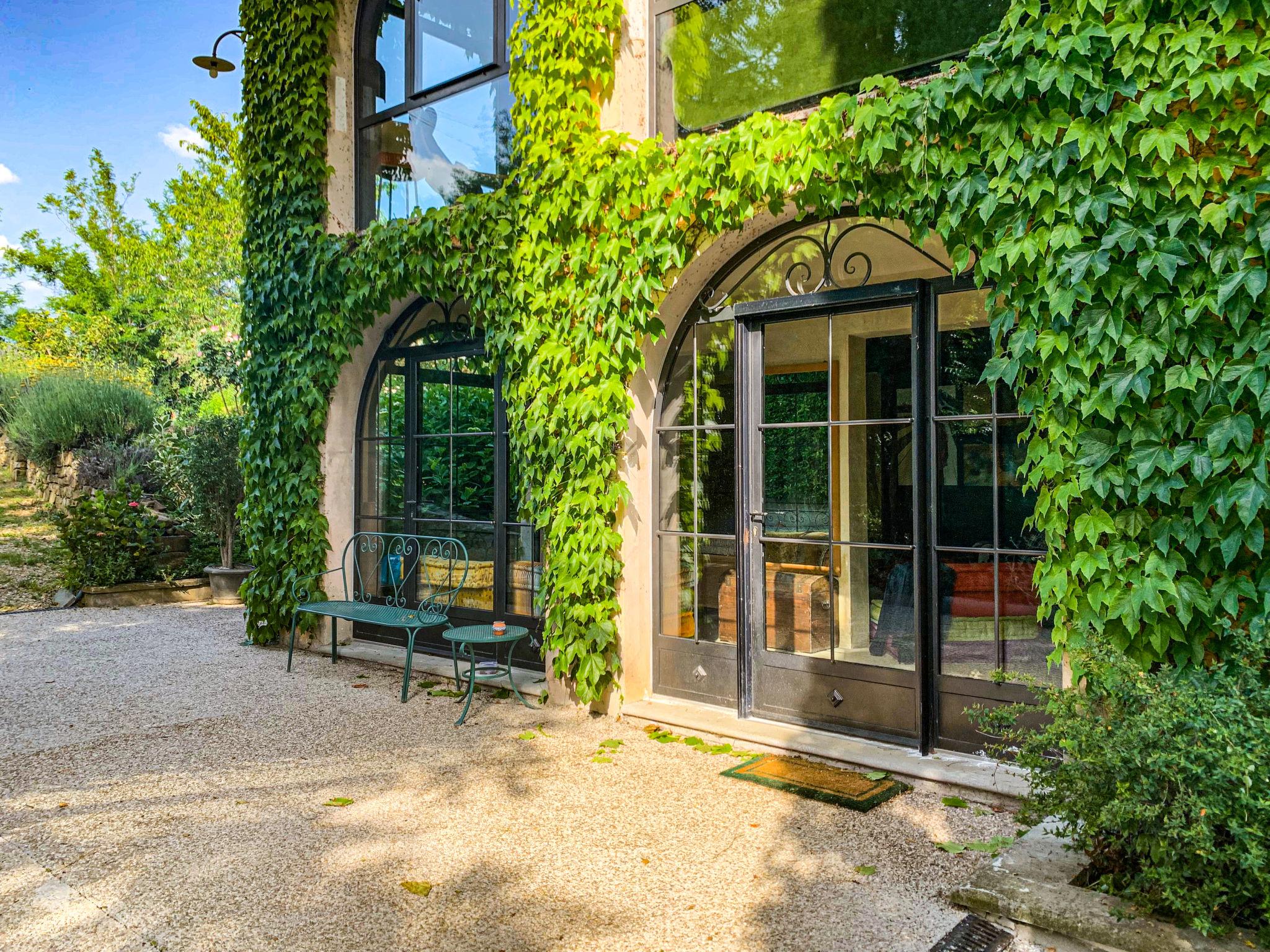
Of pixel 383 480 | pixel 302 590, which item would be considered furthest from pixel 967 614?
pixel 302 590

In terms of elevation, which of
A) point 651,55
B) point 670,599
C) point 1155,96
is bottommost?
point 670,599

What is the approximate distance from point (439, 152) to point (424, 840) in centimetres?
487

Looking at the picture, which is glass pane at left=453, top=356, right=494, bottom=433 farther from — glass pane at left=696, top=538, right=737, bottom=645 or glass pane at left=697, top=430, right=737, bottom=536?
glass pane at left=696, top=538, right=737, bottom=645

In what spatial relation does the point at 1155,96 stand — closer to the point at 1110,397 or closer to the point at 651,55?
the point at 1110,397

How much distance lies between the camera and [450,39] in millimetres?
6293

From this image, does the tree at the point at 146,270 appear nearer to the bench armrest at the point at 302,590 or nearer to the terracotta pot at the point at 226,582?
the terracotta pot at the point at 226,582

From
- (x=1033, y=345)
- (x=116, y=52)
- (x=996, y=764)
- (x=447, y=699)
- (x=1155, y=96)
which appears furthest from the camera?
(x=116, y=52)

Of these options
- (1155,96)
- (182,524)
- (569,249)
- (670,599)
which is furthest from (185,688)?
(1155,96)

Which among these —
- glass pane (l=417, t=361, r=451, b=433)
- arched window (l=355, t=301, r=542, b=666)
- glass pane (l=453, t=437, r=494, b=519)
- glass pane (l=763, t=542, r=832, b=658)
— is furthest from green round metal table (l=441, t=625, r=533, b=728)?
glass pane (l=417, t=361, r=451, b=433)

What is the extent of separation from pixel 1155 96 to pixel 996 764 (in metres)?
2.65

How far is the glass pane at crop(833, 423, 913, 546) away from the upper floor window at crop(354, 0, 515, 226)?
3098 millimetres

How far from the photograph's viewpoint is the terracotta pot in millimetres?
9227

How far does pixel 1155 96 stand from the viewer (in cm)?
295

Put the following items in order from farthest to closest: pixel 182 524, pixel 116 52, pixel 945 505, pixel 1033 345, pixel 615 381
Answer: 1. pixel 116 52
2. pixel 182 524
3. pixel 615 381
4. pixel 945 505
5. pixel 1033 345
